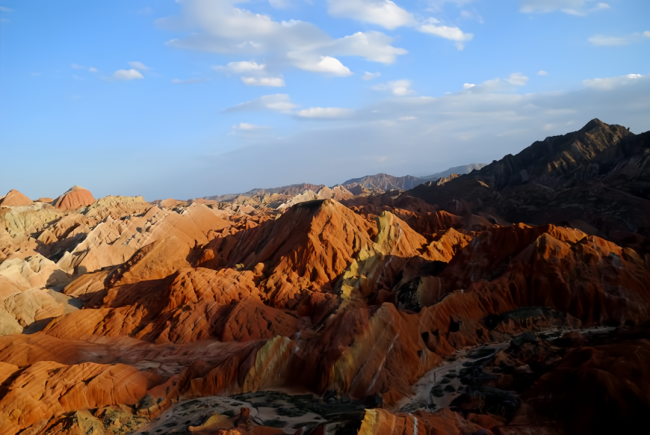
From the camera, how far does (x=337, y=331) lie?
3158 centimetres

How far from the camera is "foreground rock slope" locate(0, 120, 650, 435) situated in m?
22.0

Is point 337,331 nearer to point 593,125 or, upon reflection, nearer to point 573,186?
A: point 573,186

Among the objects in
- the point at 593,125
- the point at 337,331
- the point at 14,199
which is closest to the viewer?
the point at 337,331

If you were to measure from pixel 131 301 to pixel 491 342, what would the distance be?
35265mm

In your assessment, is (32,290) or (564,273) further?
(32,290)

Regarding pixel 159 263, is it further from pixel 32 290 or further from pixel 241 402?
pixel 241 402

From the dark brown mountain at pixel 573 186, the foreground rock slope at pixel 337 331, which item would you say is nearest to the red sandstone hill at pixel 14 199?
the foreground rock slope at pixel 337 331

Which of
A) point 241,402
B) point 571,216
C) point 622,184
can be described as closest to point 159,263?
point 241,402

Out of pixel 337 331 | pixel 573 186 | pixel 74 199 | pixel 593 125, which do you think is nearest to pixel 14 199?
pixel 74 199

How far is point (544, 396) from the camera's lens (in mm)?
21656

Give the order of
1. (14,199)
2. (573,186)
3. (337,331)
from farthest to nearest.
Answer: (14,199) → (573,186) → (337,331)

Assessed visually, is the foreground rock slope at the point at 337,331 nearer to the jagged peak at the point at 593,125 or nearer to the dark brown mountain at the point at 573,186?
the dark brown mountain at the point at 573,186

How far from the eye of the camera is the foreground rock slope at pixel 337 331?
72.1 ft

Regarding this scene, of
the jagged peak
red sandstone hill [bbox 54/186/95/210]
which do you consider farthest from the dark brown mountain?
red sandstone hill [bbox 54/186/95/210]
